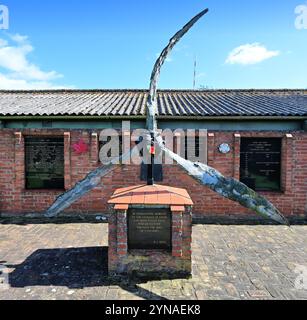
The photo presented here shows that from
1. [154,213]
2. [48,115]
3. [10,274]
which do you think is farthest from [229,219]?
[48,115]

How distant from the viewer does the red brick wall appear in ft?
23.5

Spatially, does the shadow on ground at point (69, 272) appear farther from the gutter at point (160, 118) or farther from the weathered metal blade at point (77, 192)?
the gutter at point (160, 118)

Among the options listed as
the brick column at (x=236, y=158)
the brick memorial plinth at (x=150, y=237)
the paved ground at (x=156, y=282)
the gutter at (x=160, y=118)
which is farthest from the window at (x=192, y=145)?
the brick memorial plinth at (x=150, y=237)

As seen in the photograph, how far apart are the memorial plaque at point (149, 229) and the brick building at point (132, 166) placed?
10.5ft

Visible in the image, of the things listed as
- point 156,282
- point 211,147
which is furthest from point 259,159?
point 156,282

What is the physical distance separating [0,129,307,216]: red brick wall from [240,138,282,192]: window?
0.66ft

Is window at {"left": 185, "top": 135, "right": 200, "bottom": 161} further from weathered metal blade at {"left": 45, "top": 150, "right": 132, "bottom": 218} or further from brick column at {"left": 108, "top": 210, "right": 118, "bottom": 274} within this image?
brick column at {"left": 108, "top": 210, "right": 118, "bottom": 274}

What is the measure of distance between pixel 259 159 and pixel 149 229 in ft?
15.6

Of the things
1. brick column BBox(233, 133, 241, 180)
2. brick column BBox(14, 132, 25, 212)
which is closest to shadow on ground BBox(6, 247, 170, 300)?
brick column BBox(14, 132, 25, 212)

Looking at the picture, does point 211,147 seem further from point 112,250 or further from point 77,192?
point 77,192

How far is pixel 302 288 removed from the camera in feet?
12.0
